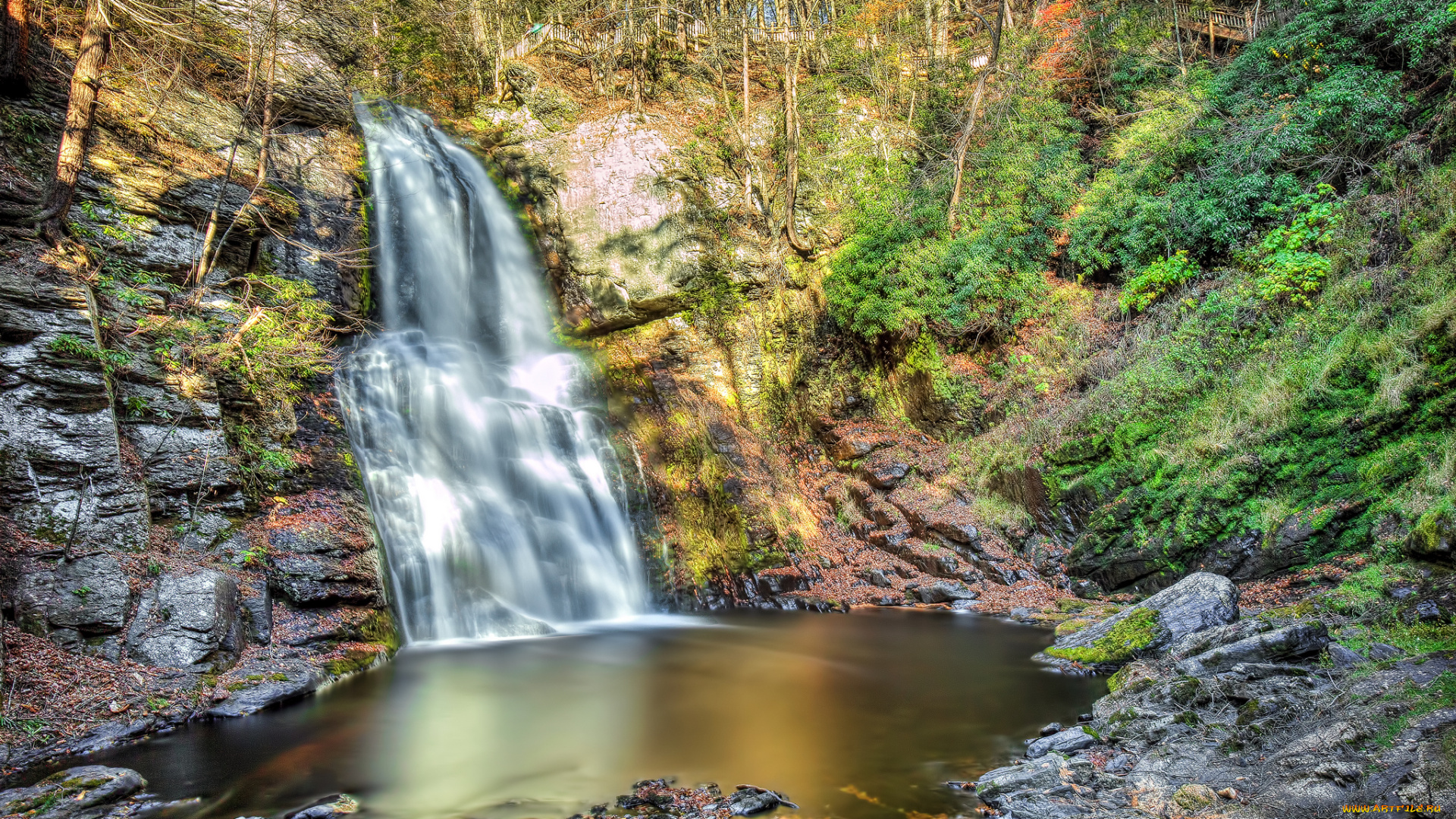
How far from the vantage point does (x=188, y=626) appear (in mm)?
6840

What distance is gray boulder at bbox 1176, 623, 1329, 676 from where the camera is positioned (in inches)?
222

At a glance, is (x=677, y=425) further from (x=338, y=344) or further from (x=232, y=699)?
(x=232, y=699)

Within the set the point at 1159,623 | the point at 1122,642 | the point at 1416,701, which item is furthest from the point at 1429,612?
the point at 1416,701

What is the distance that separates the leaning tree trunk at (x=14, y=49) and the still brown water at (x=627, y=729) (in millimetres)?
9792

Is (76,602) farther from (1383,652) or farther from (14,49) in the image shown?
(1383,652)

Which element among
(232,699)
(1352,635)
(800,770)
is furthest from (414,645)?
Answer: (1352,635)

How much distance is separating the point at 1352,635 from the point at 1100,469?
6088 mm

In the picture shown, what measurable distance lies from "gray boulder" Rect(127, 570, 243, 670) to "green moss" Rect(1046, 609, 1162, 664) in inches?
365

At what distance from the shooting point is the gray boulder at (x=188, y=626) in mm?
6621

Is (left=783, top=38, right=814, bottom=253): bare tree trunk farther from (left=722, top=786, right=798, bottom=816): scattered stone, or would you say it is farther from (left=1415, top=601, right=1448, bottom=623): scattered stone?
(left=722, top=786, right=798, bottom=816): scattered stone

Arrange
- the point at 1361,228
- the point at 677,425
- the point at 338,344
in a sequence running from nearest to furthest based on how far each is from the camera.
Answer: the point at 1361,228, the point at 338,344, the point at 677,425

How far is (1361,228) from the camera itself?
1068cm

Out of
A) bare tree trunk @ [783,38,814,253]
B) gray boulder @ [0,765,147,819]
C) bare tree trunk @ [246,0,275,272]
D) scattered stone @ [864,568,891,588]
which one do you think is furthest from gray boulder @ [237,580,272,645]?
bare tree trunk @ [783,38,814,253]

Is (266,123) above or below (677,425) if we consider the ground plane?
above
